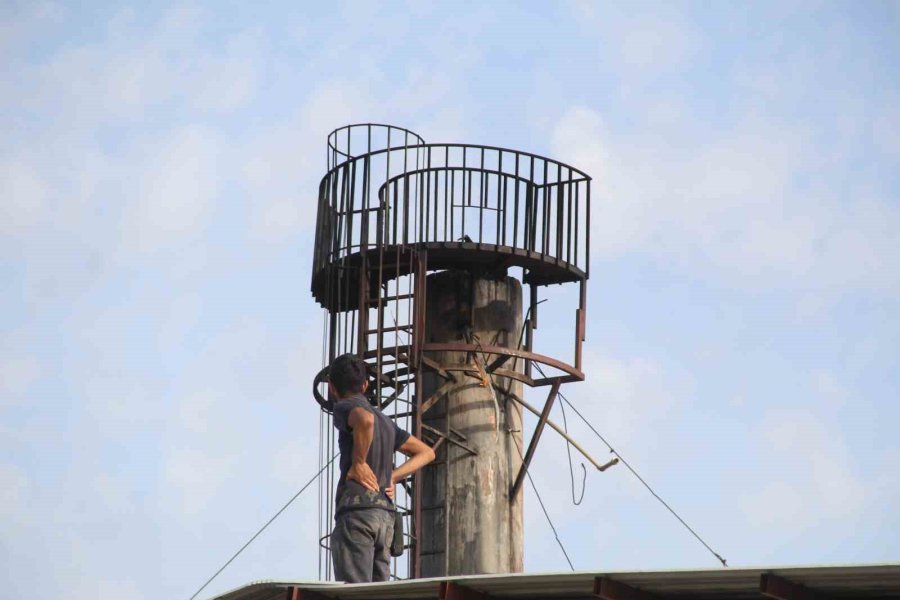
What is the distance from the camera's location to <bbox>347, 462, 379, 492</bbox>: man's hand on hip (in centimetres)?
1625

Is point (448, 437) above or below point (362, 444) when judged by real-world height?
above

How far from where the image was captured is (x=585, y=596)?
15.2 metres

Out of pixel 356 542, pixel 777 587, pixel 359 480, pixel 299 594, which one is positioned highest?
pixel 359 480

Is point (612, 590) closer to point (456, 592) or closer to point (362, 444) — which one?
point (456, 592)

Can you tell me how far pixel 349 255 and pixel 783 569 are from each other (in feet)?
38.4

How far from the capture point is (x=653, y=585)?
14875 millimetres

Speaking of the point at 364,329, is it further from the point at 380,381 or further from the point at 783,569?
the point at 783,569

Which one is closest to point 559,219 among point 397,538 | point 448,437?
point 448,437

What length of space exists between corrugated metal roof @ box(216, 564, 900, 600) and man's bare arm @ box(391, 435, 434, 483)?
1150 mm

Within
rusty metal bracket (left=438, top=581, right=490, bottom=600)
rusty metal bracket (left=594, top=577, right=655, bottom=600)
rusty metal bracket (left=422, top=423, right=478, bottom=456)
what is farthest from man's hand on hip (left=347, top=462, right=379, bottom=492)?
rusty metal bracket (left=422, top=423, right=478, bottom=456)

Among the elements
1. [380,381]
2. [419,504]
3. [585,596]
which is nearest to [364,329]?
[380,381]

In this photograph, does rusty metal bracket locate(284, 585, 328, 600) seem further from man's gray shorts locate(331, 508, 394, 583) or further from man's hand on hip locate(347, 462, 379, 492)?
man's hand on hip locate(347, 462, 379, 492)

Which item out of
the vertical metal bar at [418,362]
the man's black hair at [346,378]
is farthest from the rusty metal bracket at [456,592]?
the vertical metal bar at [418,362]

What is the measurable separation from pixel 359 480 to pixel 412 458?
26.1 inches
